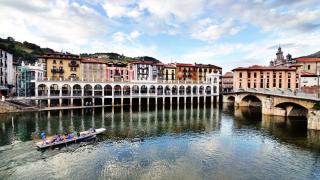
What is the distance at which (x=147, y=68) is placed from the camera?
12338 centimetres

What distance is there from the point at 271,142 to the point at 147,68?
3463 inches

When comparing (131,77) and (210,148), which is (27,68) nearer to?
(131,77)

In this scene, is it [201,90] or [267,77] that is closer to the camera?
[267,77]

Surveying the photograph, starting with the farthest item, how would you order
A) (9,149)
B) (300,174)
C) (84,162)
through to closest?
(9,149)
(84,162)
(300,174)

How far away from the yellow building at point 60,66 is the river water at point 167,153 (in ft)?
167

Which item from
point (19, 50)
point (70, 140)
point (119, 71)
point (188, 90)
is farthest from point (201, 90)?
point (19, 50)

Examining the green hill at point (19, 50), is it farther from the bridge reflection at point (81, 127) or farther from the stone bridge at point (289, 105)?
the stone bridge at point (289, 105)

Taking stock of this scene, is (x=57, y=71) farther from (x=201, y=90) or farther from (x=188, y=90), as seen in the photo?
(x=201, y=90)

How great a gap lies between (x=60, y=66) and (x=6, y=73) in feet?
74.6

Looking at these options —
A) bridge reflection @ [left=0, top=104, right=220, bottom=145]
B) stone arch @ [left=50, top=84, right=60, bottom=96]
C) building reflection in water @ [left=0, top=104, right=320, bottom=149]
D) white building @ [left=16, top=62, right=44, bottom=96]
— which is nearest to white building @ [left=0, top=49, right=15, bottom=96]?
white building @ [left=16, top=62, right=44, bottom=96]

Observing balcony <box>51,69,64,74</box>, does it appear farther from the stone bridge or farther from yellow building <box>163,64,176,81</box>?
the stone bridge

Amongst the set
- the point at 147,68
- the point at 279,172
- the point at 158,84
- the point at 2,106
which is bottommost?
the point at 279,172

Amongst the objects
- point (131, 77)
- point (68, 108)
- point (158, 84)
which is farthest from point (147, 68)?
point (68, 108)

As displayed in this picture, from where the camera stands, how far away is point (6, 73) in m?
87.4
